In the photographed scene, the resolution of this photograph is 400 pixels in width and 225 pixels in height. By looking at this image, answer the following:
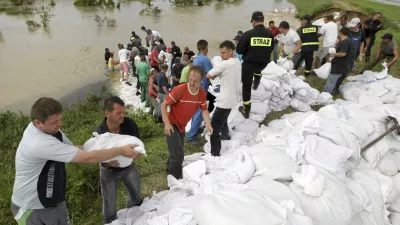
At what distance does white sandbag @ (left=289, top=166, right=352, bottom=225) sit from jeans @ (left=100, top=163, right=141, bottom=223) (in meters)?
1.22

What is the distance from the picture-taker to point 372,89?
4.41m

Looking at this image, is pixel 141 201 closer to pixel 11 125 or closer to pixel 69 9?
pixel 11 125

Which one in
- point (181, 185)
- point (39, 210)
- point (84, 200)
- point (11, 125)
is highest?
point (39, 210)

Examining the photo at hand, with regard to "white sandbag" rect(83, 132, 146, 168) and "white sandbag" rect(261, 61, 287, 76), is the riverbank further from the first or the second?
"white sandbag" rect(83, 132, 146, 168)

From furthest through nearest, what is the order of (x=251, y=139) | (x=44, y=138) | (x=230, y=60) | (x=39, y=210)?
(x=251, y=139) → (x=230, y=60) → (x=39, y=210) → (x=44, y=138)

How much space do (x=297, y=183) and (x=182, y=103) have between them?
1138 mm

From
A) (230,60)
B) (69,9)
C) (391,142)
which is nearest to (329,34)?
(391,142)

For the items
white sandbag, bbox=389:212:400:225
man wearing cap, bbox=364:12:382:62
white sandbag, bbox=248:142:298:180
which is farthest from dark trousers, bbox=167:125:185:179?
man wearing cap, bbox=364:12:382:62

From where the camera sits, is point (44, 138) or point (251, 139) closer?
point (44, 138)

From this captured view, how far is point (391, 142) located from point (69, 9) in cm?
1981

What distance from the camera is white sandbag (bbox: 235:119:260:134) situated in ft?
12.2

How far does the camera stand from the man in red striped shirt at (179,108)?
7.98 ft

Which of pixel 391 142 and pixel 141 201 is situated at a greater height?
pixel 391 142

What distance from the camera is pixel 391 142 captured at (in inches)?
116
